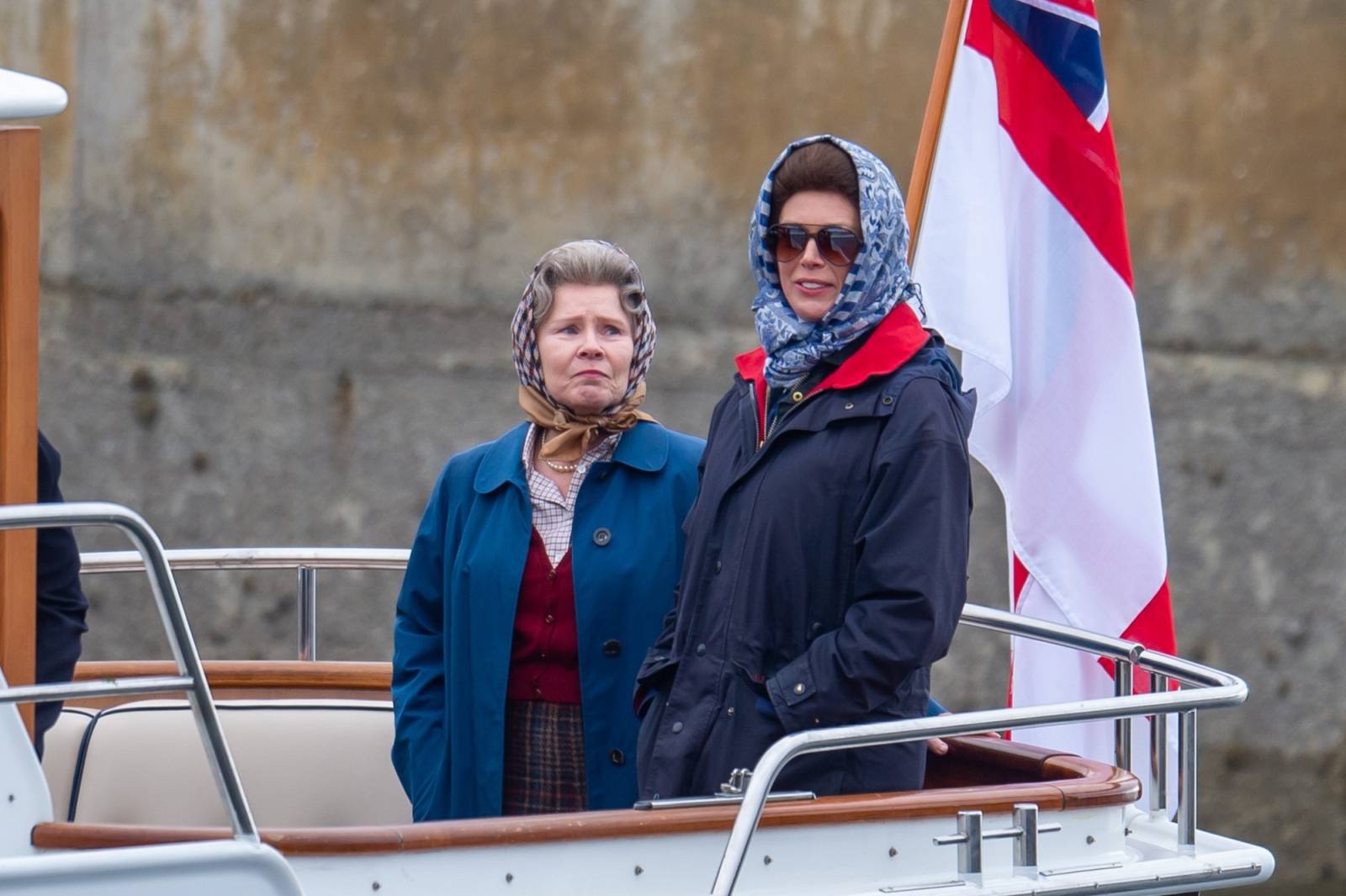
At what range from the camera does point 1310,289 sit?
24.2 ft

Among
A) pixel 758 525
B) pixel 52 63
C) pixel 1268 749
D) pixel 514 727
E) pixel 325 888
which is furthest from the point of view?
pixel 1268 749

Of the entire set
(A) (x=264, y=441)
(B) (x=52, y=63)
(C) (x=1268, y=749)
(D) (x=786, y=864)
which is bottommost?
(C) (x=1268, y=749)

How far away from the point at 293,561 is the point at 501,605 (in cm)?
123

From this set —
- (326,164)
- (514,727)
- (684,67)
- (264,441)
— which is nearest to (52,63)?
(326,164)

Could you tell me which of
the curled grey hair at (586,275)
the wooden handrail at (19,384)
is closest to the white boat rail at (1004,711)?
the wooden handrail at (19,384)

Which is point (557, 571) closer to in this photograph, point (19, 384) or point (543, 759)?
point (543, 759)

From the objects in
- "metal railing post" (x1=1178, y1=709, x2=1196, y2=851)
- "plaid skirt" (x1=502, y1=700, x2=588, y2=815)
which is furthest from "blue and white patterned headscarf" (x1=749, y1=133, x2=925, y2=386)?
"metal railing post" (x1=1178, y1=709, x2=1196, y2=851)

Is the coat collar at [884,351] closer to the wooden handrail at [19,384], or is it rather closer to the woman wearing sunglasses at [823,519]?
the woman wearing sunglasses at [823,519]

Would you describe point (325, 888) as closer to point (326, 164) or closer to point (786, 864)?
point (786, 864)

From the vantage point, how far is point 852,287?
2465 millimetres

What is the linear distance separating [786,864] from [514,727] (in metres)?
0.56

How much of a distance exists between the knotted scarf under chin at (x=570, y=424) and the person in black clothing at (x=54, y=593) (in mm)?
757

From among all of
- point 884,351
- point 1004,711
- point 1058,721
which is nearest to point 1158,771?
point 1058,721

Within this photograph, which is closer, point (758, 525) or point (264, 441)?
point (758, 525)
